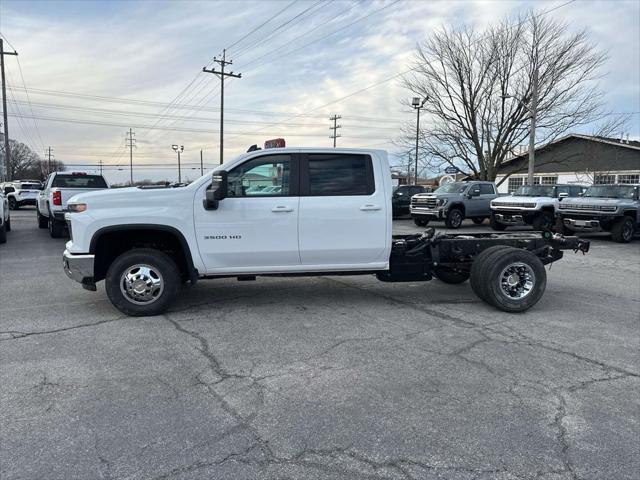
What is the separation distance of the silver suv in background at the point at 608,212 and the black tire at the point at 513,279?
10.6 meters

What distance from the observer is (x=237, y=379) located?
400 centimetres

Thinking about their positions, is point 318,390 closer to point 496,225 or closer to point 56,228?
point 56,228

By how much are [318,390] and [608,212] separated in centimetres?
1433

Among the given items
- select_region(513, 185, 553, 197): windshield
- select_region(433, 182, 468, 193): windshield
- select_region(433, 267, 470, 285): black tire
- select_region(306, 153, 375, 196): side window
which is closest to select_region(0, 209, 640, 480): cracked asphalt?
select_region(433, 267, 470, 285): black tire

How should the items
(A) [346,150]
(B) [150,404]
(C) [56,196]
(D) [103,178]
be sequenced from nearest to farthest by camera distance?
(B) [150,404] < (A) [346,150] < (C) [56,196] < (D) [103,178]

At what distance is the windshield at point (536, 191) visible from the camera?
18.4 m

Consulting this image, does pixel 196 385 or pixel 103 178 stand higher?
pixel 103 178

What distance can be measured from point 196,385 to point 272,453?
1184 millimetres

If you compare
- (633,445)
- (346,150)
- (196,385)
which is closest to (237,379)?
(196,385)

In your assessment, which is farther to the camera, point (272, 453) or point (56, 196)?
point (56, 196)

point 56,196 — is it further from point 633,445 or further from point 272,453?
point 633,445

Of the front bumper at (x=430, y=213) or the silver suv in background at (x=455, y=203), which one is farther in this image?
the silver suv in background at (x=455, y=203)

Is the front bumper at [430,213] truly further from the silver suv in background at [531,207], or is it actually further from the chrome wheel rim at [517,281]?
the chrome wheel rim at [517,281]

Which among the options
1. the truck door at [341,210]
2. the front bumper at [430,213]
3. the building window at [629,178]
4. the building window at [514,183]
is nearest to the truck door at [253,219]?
the truck door at [341,210]
